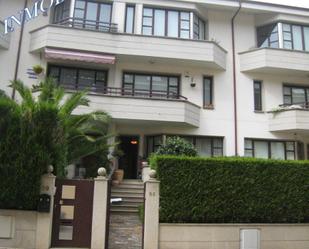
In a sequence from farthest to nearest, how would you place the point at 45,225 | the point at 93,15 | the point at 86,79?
the point at 93,15
the point at 86,79
the point at 45,225

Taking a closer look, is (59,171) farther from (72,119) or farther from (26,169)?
(72,119)

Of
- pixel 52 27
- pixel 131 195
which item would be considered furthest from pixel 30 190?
pixel 52 27

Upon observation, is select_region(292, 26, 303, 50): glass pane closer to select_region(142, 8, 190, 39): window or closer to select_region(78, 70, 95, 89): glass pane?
select_region(142, 8, 190, 39): window

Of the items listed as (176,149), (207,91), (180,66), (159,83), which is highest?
(180,66)

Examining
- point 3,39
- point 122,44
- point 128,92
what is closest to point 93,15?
point 122,44

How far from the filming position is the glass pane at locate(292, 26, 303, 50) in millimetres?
24297

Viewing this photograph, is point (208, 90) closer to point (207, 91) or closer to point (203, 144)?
point (207, 91)

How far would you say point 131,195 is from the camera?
18188 mm

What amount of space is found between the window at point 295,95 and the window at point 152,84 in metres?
6.78

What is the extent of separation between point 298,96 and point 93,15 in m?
13.2

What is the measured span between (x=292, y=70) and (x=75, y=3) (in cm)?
1302

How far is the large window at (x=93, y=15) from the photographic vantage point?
73.2 feet

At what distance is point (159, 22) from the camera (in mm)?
23250

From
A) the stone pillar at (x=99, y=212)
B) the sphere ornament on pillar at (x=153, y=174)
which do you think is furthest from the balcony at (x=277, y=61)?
the stone pillar at (x=99, y=212)
